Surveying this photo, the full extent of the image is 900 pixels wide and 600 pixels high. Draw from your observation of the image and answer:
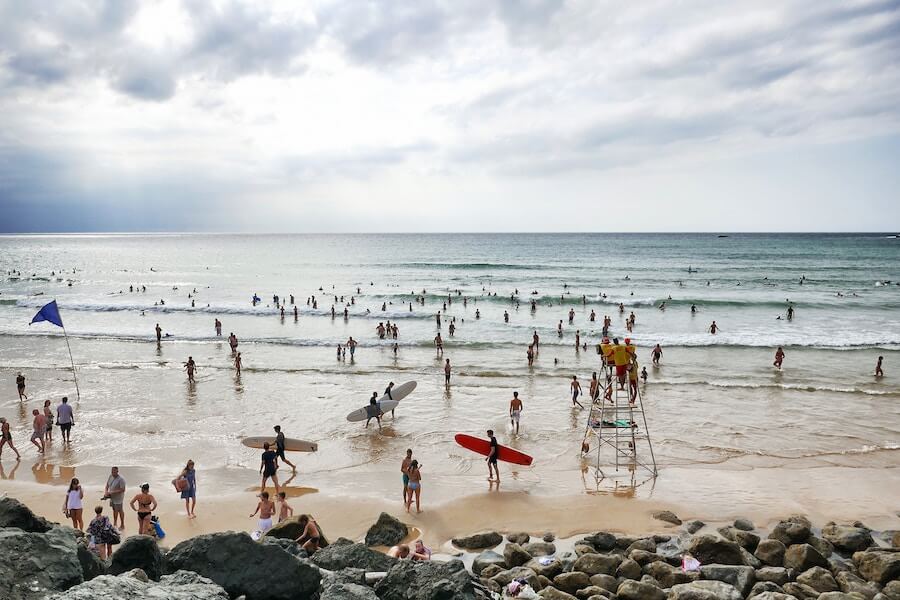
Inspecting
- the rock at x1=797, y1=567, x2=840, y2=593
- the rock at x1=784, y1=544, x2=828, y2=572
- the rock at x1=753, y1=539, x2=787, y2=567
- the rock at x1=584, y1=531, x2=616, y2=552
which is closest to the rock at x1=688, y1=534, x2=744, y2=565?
the rock at x1=753, y1=539, x2=787, y2=567

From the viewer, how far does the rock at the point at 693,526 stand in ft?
37.6

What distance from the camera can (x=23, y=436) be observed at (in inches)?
715

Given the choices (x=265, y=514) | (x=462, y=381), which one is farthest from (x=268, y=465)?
(x=462, y=381)

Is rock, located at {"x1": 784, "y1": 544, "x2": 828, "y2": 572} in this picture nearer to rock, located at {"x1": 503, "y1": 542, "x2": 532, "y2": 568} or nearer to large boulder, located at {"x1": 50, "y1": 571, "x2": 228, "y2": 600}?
rock, located at {"x1": 503, "y1": 542, "x2": 532, "y2": 568}

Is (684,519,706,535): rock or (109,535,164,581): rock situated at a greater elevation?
(109,535,164,581): rock

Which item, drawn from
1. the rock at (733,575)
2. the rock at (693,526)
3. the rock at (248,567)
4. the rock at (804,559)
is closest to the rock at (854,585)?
the rock at (804,559)

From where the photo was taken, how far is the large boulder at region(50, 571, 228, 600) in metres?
5.05

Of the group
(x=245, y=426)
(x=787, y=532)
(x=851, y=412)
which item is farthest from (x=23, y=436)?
(x=851, y=412)

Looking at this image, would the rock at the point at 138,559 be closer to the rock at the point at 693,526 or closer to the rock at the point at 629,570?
the rock at the point at 629,570

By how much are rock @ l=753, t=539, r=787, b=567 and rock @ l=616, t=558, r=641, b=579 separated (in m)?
2.34

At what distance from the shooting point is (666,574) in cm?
917

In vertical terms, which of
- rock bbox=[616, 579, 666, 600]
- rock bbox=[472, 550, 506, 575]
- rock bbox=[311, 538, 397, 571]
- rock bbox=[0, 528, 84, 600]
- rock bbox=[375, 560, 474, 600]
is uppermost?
rock bbox=[0, 528, 84, 600]

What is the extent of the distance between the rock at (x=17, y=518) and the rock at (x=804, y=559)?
11.5m

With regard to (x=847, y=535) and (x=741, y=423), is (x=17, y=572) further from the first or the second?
(x=741, y=423)
